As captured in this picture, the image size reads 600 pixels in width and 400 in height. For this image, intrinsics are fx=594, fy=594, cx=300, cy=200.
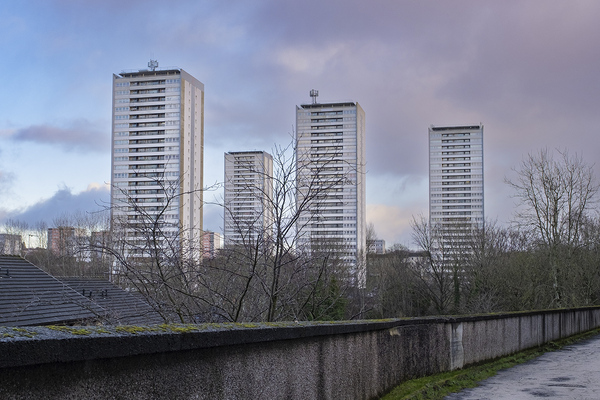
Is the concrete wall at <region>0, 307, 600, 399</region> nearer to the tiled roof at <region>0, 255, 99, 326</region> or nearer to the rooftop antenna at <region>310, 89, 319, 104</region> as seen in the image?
the tiled roof at <region>0, 255, 99, 326</region>

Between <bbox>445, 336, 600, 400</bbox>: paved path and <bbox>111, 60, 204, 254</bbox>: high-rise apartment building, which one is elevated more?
<bbox>111, 60, 204, 254</bbox>: high-rise apartment building

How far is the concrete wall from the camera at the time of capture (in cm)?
240

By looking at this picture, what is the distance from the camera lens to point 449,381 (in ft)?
26.6

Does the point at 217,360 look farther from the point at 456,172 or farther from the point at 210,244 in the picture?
the point at 456,172

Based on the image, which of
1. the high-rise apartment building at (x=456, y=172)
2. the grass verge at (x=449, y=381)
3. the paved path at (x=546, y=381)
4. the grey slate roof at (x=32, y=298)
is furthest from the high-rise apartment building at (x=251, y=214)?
the high-rise apartment building at (x=456, y=172)

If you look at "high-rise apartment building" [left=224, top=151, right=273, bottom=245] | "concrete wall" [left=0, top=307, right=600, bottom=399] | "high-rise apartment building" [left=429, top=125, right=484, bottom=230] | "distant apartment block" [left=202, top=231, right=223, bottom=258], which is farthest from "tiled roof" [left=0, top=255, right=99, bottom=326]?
"high-rise apartment building" [left=429, top=125, right=484, bottom=230]

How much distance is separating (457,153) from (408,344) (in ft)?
524

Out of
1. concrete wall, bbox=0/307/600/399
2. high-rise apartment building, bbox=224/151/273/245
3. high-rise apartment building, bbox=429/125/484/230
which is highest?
high-rise apartment building, bbox=429/125/484/230

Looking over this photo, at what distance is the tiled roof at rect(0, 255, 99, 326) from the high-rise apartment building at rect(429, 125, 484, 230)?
14516 centimetres

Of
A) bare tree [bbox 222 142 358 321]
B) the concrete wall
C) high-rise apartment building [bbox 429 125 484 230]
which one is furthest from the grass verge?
high-rise apartment building [bbox 429 125 484 230]

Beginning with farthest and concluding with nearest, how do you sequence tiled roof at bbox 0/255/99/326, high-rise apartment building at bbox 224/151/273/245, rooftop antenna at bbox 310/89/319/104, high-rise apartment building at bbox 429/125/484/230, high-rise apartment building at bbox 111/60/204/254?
high-rise apartment building at bbox 429/125/484/230 < rooftop antenna at bbox 310/89/319/104 < high-rise apartment building at bbox 111/60/204/254 < tiled roof at bbox 0/255/99/326 < high-rise apartment building at bbox 224/151/273/245

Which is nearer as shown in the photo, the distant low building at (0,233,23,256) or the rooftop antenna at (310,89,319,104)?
the distant low building at (0,233,23,256)

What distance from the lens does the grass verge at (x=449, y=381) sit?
270 inches

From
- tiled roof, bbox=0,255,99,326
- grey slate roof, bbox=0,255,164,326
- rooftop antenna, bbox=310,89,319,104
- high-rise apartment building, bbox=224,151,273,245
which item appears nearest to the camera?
high-rise apartment building, bbox=224,151,273,245
